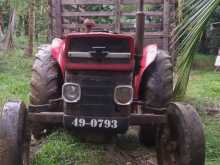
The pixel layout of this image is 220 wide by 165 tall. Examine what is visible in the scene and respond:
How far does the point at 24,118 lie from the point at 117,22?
12.8 ft

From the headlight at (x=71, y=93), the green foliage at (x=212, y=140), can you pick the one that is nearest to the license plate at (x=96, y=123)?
the headlight at (x=71, y=93)

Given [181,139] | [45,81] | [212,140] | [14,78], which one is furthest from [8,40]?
[181,139]

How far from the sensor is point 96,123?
4.80 meters

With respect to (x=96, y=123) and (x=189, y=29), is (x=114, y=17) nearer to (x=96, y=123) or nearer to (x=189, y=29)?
(x=189, y=29)

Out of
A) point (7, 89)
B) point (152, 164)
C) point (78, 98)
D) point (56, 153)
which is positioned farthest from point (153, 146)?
point (7, 89)

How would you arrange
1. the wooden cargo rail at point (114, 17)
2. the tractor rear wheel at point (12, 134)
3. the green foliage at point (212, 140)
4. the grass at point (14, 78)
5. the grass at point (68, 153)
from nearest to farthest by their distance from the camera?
the tractor rear wheel at point (12, 134) → the grass at point (68, 153) → the green foliage at point (212, 140) → the wooden cargo rail at point (114, 17) → the grass at point (14, 78)

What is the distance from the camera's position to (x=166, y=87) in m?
5.63

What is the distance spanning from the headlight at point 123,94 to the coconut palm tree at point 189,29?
1.19 m

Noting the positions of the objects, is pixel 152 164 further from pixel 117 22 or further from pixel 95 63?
pixel 117 22

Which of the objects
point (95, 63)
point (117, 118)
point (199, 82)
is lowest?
point (199, 82)

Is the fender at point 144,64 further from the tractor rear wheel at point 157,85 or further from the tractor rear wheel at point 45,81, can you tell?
the tractor rear wheel at point 45,81

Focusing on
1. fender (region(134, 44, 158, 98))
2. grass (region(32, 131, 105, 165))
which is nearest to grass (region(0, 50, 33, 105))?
grass (region(32, 131, 105, 165))

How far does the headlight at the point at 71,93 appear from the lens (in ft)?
15.8

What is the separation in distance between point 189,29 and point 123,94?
1307mm
